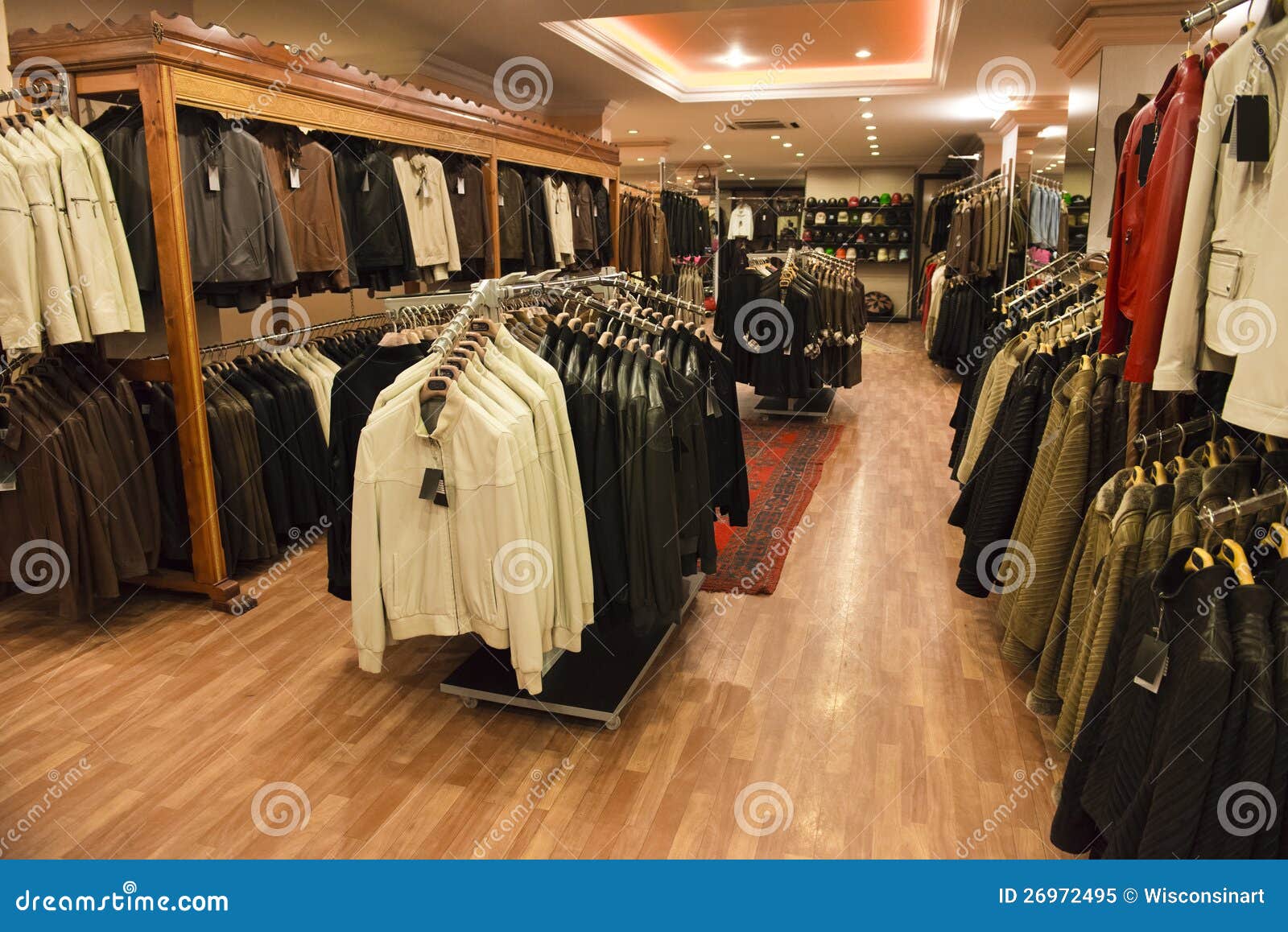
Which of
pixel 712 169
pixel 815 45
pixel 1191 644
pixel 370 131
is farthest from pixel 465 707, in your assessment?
pixel 712 169

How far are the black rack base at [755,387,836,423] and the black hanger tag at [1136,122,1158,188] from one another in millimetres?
5118

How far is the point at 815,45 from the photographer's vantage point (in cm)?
763

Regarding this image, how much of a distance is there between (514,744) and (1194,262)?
227cm

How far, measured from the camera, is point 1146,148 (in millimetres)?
2084

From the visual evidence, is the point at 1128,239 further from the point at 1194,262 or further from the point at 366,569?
the point at 366,569

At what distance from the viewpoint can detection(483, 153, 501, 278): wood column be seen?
5.70 m
